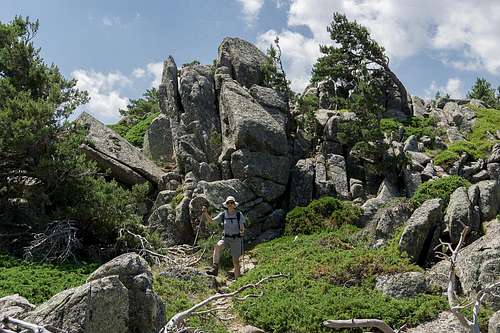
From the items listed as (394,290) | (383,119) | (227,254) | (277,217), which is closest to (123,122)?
(383,119)

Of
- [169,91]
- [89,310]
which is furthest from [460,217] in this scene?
[169,91]

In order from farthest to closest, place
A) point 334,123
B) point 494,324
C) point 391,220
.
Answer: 1. point 334,123
2. point 391,220
3. point 494,324

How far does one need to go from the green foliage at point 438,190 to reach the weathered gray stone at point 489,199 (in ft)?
3.95

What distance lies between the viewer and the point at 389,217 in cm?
2188

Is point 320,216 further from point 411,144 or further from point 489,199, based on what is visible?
point 411,144

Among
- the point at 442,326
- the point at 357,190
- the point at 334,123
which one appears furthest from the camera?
the point at 334,123

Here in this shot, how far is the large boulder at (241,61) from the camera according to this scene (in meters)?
34.0

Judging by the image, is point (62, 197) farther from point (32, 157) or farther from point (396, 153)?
point (396, 153)

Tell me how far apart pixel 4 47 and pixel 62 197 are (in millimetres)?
6772

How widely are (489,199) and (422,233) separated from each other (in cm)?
440

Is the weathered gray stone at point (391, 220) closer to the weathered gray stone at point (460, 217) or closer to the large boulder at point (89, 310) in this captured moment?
the weathered gray stone at point (460, 217)

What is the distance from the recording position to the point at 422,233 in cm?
1956

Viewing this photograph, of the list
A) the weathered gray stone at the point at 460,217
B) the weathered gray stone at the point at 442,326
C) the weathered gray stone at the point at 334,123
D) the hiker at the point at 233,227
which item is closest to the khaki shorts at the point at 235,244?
the hiker at the point at 233,227

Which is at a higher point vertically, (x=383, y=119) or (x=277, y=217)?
(x=383, y=119)
